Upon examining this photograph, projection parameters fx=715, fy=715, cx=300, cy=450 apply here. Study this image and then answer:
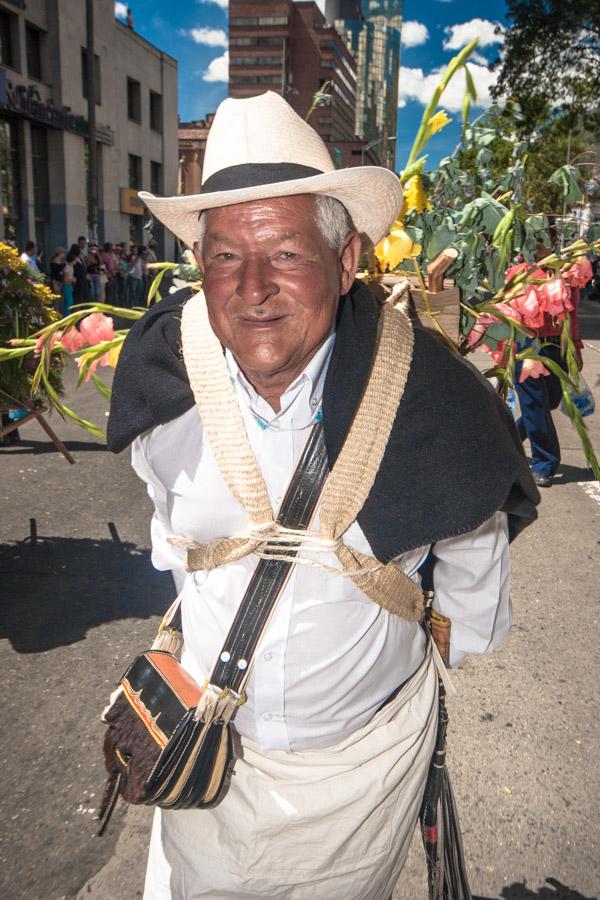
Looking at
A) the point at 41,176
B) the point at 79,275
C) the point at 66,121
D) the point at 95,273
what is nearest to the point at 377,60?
the point at 66,121

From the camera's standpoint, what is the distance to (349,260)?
1.61m

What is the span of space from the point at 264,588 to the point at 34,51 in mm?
26981

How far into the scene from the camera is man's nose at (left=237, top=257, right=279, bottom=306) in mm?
1443

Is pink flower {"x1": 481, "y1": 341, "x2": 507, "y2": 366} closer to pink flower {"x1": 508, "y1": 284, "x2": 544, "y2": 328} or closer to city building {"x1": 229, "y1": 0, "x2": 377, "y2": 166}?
pink flower {"x1": 508, "y1": 284, "x2": 544, "y2": 328}

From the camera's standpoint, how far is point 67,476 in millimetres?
6453

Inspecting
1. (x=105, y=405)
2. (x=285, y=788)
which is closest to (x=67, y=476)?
(x=105, y=405)

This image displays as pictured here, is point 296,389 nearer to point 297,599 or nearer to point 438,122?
point 297,599

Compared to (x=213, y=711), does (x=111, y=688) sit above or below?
below

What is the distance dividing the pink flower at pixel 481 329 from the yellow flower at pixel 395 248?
304 millimetres

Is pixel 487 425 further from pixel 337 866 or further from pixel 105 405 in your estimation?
pixel 105 405

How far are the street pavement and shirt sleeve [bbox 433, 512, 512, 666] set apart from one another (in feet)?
3.95

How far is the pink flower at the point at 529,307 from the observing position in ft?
6.72

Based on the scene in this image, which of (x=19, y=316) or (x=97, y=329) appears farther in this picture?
Result: (x=19, y=316)

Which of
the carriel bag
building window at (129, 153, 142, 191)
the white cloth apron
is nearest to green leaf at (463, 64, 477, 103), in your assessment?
the carriel bag
